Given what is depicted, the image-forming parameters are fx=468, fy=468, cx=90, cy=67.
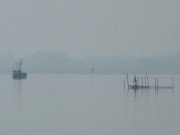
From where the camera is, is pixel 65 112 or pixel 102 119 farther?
pixel 65 112

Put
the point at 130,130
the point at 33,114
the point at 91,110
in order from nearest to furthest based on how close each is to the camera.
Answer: the point at 130,130
the point at 33,114
the point at 91,110

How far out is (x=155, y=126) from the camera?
3131 cm

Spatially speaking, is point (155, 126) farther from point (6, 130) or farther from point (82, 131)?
point (6, 130)

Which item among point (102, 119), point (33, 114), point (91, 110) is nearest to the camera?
point (102, 119)

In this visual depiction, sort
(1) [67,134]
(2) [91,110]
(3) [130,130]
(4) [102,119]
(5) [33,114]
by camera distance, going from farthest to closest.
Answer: (2) [91,110], (5) [33,114], (4) [102,119], (3) [130,130], (1) [67,134]

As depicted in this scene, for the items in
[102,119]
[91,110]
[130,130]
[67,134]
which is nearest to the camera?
[67,134]

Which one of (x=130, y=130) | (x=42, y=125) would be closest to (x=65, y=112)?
(x=42, y=125)

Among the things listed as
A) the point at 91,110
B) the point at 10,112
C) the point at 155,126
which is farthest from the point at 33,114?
the point at 155,126

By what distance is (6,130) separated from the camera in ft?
96.5

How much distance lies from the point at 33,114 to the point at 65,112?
2923 mm

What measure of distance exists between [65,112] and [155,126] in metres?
10.8

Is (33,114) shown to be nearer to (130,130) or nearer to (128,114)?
(128,114)

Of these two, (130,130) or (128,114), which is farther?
(128,114)

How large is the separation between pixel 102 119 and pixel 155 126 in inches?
193
